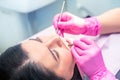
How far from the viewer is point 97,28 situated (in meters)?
1.35

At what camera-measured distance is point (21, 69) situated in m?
0.90

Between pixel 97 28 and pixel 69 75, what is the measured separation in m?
0.46

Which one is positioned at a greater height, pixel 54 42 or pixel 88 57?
pixel 54 42

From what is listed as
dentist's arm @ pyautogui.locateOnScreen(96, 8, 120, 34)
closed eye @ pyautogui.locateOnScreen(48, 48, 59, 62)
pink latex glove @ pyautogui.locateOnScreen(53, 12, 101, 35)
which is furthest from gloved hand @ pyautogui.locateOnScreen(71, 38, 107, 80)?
dentist's arm @ pyautogui.locateOnScreen(96, 8, 120, 34)

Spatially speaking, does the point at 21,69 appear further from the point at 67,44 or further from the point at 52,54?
the point at 67,44

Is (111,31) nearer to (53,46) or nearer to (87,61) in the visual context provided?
(87,61)

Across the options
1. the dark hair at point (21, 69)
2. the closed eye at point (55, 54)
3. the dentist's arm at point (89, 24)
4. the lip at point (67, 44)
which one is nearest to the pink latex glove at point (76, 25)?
the dentist's arm at point (89, 24)

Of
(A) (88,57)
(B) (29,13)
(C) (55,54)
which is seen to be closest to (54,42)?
(C) (55,54)

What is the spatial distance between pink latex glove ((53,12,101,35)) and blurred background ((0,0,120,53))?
452mm

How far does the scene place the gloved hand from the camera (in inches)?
41.3

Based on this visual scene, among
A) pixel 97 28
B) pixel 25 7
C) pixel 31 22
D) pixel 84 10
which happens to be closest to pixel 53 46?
pixel 97 28

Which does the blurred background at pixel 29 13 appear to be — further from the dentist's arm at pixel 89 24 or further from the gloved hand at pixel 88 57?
the gloved hand at pixel 88 57

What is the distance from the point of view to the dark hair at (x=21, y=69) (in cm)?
89

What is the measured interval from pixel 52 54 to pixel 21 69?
16cm
